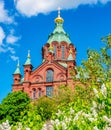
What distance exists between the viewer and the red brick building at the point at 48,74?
7456 centimetres

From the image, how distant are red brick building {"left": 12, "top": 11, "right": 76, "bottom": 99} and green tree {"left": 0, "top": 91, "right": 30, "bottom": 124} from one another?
721 inches

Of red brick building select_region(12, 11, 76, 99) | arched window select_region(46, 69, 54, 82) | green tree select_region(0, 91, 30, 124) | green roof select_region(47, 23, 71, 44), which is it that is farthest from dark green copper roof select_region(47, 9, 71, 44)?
green tree select_region(0, 91, 30, 124)

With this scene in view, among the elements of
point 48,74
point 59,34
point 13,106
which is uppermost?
point 59,34

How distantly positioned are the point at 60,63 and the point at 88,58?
176 feet

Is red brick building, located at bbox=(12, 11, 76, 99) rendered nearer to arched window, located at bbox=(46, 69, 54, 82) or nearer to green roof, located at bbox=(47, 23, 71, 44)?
arched window, located at bbox=(46, 69, 54, 82)

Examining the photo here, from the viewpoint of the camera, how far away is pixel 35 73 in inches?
3009

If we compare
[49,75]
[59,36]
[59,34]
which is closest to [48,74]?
[49,75]

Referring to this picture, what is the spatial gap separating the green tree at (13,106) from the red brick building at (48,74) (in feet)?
60.1

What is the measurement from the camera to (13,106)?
173 feet

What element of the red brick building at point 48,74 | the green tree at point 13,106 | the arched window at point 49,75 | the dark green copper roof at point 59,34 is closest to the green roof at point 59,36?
the dark green copper roof at point 59,34

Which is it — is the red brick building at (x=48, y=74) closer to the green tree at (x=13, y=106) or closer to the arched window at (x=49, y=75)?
the arched window at (x=49, y=75)

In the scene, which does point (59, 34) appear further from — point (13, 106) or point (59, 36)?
point (13, 106)

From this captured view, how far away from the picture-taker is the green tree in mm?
51500

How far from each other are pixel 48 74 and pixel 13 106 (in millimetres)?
24459
